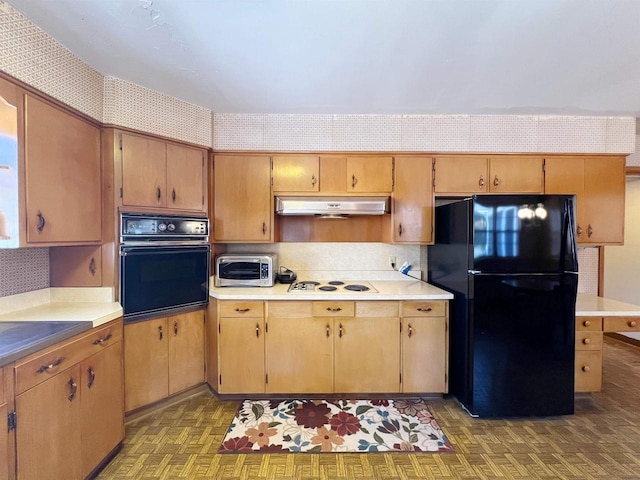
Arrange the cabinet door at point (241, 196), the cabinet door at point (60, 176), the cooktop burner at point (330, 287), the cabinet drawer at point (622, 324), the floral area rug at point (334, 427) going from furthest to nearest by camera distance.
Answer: the cabinet door at point (241, 196), the cooktop burner at point (330, 287), the cabinet drawer at point (622, 324), the floral area rug at point (334, 427), the cabinet door at point (60, 176)

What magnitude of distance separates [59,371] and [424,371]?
8.38ft

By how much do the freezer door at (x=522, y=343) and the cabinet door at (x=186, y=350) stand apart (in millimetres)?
2374

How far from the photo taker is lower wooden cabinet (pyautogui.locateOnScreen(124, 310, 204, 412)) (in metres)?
2.13

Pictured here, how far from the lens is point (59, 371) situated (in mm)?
1407

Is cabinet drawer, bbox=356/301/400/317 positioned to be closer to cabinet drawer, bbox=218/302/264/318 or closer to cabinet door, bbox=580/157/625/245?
cabinet drawer, bbox=218/302/264/318

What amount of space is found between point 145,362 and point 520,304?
120 inches

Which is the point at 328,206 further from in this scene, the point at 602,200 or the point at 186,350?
the point at 602,200

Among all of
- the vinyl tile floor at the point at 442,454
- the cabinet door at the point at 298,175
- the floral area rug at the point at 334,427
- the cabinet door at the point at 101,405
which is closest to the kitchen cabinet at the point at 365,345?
the floral area rug at the point at 334,427

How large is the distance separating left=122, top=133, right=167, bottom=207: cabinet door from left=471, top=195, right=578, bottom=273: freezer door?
102 inches

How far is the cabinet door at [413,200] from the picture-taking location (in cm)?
269

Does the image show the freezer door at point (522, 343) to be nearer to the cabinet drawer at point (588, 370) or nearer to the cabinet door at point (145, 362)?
the cabinet drawer at point (588, 370)

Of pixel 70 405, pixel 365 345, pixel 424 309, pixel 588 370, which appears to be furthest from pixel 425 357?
pixel 70 405

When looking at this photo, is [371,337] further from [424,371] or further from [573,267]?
[573,267]

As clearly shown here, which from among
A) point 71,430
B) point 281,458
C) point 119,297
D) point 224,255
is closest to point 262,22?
point 224,255
